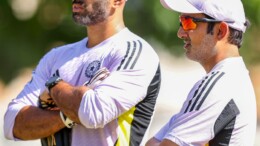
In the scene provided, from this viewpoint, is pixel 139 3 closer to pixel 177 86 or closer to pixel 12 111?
pixel 177 86

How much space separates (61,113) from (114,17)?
664 mm

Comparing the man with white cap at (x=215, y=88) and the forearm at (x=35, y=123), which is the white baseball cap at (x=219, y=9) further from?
the forearm at (x=35, y=123)

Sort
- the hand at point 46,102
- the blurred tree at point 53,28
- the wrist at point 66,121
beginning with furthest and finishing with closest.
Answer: the blurred tree at point 53,28 < the hand at point 46,102 < the wrist at point 66,121

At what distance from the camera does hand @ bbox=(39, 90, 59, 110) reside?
639 centimetres

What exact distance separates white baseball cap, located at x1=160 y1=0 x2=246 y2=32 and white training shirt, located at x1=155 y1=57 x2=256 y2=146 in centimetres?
31

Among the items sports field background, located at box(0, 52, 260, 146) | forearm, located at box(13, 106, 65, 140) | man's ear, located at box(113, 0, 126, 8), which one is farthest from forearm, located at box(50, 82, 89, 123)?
sports field background, located at box(0, 52, 260, 146)

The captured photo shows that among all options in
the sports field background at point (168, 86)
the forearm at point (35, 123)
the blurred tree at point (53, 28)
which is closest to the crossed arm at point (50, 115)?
the forearm at point (35, 123)

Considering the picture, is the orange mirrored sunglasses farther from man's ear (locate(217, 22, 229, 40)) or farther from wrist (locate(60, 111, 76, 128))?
wrist (locate(60, 111, 76, 128))

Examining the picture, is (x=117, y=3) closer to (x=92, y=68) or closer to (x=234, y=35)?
(x=92, y=68)

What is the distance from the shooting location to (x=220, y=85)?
559cm

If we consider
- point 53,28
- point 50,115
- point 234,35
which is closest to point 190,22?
point 234,35

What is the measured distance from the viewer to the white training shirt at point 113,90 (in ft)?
20.2

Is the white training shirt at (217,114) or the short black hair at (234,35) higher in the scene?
the short black hair at (234,35)

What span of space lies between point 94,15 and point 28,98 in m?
0.59
